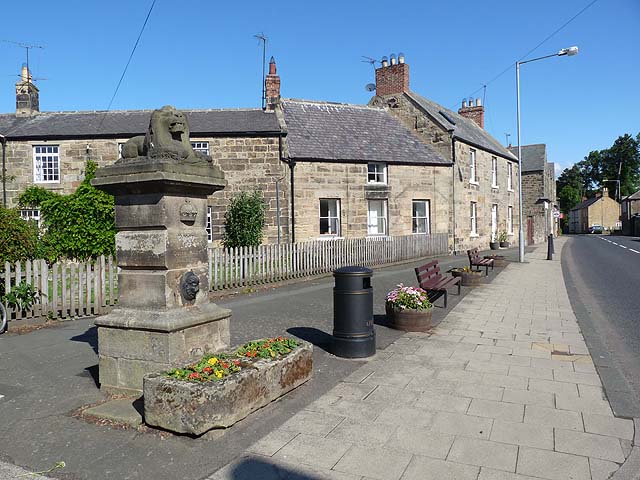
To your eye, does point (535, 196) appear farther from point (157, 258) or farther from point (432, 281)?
point (157, 258)

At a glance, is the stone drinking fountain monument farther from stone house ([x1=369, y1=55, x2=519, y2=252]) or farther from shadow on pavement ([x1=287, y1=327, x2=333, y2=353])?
stone house ([x1=369, y1=55, x2=519, y2=252])

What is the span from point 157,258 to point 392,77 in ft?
81.5

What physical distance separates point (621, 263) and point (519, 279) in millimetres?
9007

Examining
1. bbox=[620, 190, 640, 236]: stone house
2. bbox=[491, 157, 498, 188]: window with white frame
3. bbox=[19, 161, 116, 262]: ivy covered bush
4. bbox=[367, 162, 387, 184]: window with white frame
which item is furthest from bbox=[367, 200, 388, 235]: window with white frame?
bbox=[620, 190, 640, 236]: stone house

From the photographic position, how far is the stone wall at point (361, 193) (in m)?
20.8

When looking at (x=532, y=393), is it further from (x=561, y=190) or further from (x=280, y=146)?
(x=561, y=190)

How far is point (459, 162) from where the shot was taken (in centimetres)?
2480

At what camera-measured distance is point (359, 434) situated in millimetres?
3969

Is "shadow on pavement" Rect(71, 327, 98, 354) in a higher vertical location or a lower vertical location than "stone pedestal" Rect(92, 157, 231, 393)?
lower

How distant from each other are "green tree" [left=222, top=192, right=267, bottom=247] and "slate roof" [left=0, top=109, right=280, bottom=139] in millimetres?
3066

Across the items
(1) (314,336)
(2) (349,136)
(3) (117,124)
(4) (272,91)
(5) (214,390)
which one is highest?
(4) (272,91)

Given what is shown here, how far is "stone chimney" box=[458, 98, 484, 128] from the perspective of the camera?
1465 inches

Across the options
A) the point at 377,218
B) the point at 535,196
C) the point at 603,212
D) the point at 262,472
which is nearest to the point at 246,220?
the point at 377,218

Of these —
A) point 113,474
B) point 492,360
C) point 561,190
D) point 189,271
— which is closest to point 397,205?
point 492,360
